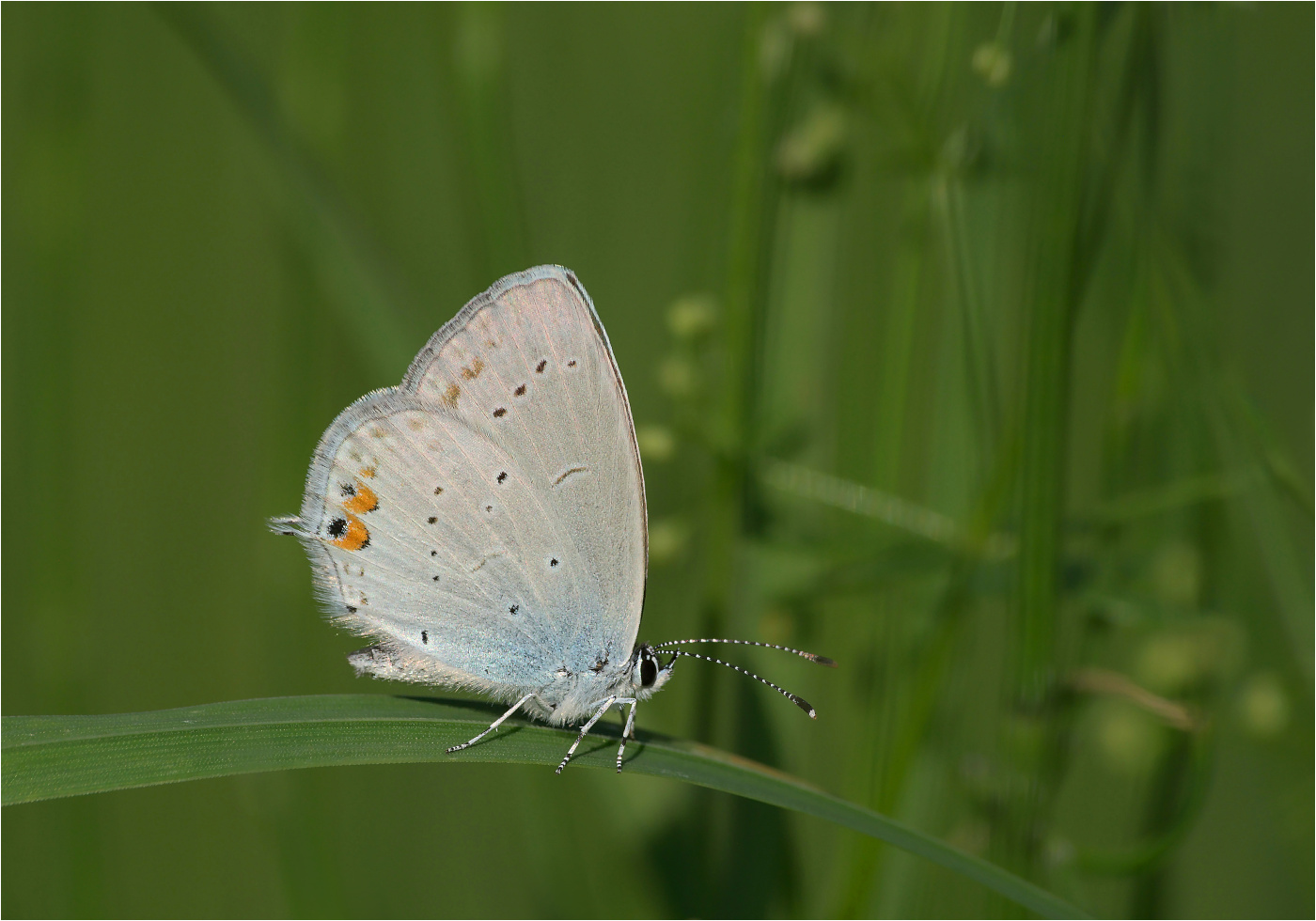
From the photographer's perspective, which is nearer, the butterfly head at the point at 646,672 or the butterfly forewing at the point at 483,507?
the butterfly forewing at the point at 483,507

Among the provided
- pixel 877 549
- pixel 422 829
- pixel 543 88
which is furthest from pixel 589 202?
pixel 422 829

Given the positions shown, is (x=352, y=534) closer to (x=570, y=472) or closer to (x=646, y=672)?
(x=570, y=472)

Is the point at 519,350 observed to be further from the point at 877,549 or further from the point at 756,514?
the point at 877,549

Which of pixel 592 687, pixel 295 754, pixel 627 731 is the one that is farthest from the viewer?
pixel 592 687

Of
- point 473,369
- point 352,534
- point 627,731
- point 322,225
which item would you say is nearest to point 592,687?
point 627,731

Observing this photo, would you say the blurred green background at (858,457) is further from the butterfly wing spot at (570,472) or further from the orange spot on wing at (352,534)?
the orange spot on wing at (352,534)

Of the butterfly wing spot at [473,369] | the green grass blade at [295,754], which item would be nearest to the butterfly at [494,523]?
the butterfly wing spot at [473,369]

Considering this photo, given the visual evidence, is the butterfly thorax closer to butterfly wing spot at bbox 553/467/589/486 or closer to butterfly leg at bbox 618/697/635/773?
butterfly leg at bbox 618/697/635/773
